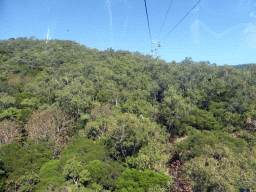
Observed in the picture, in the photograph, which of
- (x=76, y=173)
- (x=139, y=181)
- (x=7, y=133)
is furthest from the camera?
(x=7, y=133)

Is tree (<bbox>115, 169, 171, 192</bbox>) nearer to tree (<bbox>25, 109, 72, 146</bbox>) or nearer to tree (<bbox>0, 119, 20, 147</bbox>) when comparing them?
tree (<bbox>25, 109, 72, 146</bbox>)

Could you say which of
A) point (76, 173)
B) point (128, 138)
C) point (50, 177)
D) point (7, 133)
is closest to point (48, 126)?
point (7, 133)

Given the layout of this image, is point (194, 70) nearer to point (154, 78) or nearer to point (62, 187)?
point (154, 78)

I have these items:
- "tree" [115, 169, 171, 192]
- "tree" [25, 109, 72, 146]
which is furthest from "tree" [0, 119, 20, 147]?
"tree" [115, 169, 171, 192]

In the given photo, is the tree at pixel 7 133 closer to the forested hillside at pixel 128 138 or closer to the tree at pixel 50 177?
the forested hillside at pixel 128 138

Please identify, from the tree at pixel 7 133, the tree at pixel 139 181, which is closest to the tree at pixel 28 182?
the tree at pixel 139 181

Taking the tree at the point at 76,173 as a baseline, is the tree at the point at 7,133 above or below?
above

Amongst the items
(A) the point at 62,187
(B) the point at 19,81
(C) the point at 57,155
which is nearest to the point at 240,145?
(A) the point at 62,187

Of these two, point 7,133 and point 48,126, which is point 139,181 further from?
point 7,133
